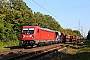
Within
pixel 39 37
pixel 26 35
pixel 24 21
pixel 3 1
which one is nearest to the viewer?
pixel 26 35

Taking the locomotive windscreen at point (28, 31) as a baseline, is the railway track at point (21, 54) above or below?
below

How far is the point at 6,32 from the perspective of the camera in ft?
128

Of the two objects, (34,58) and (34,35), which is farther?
(34,35)

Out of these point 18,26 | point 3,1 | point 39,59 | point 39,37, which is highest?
point 3,1

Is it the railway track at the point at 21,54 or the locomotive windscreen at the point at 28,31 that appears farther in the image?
the locomotive windscreen at the point at 28,31

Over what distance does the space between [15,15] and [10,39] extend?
1303 cm

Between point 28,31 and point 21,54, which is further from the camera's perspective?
point 28,31

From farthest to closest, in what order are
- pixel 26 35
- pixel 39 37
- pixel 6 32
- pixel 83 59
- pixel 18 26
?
pixel 18 26 < pixel 6 32 < pixel 39 37 < pixel 26 35 < pixel 83 59

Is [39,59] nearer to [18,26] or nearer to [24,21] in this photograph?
[18,26]

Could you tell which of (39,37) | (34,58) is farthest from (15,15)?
(34,58)

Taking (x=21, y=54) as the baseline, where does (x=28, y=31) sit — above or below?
above

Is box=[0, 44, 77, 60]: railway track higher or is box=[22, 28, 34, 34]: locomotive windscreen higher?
box=[22, 28, 34, 34]: locomotive windscreen

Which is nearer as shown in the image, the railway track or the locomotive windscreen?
the railway track

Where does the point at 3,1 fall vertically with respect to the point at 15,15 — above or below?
above
